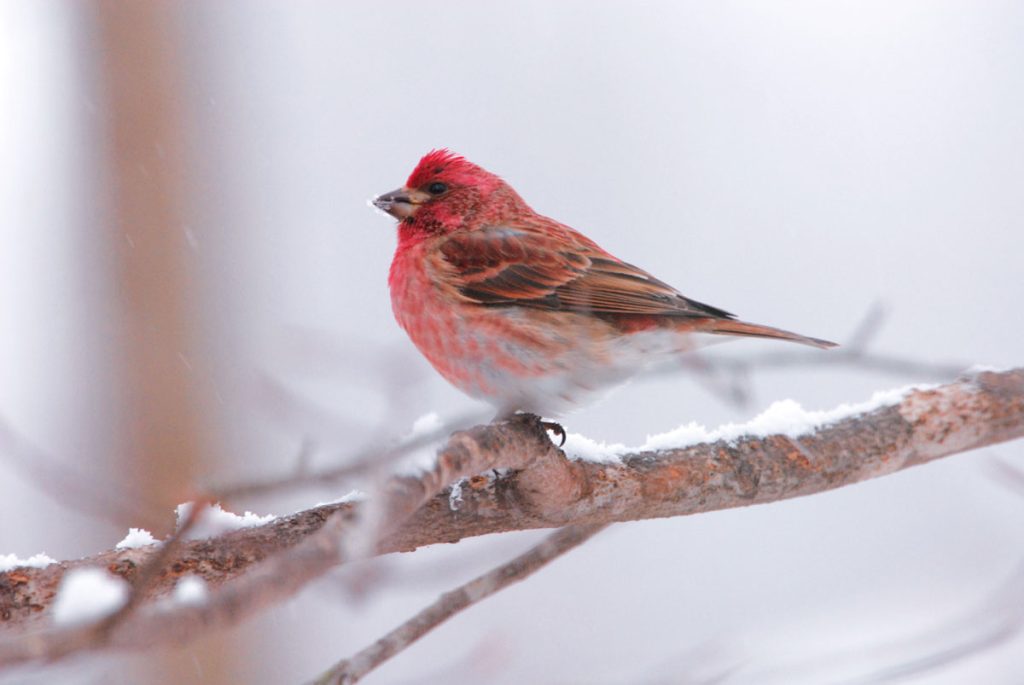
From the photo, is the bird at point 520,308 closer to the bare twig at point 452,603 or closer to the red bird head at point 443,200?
the red bird head at point 443,200

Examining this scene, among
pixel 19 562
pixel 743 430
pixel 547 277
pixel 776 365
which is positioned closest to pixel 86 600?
pixel 19 562

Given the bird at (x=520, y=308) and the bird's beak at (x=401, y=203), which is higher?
the bird's beak at (x=401, y=203)

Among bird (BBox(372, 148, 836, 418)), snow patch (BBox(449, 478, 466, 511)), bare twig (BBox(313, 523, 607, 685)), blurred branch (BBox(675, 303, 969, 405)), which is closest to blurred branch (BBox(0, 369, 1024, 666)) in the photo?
snow patch (BBox(449, 478, 466, 511))

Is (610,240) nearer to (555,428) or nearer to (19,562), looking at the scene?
(555,428)

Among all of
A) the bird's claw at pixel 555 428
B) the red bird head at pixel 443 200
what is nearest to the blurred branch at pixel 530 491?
the bird's claw at pixel 555 428

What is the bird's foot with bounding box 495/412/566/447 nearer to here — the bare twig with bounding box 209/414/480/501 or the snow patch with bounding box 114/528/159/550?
the snow patch with bounding box 114/528/159/550

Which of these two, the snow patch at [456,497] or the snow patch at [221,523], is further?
the snow patch at [456,497]

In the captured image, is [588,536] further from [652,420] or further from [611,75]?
[611,75]
